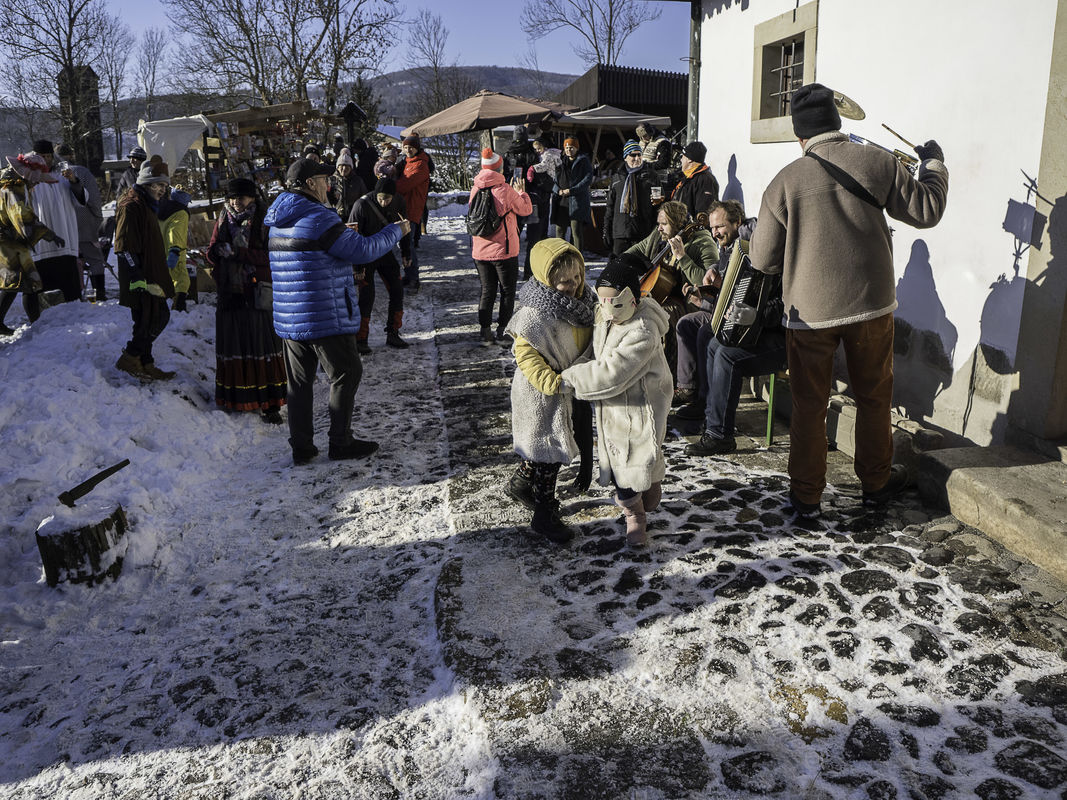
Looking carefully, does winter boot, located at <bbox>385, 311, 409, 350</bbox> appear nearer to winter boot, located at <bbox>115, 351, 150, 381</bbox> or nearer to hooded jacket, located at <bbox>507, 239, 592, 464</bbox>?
winter boot, located at <bbox>115, 351, 150, 381</bbox>

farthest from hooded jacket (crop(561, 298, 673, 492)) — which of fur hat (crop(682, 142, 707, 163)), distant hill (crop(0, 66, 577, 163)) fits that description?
distant hill (crop(0, 66, 577, 163))

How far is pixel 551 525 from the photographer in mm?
3893

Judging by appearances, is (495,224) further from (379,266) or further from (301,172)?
(301,172)

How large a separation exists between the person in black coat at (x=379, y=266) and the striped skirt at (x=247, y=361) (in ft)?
2.38

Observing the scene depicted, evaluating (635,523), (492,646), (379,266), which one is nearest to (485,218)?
(379,266)

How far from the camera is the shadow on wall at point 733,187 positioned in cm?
691

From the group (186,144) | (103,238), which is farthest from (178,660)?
(186,144)

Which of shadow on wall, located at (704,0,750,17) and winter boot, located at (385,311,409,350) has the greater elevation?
shadow on wall, located at (704,0,750,17)

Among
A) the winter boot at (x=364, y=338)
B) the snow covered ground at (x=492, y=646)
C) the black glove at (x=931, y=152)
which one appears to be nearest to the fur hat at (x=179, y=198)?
the winter boot at (x=364, y=338)

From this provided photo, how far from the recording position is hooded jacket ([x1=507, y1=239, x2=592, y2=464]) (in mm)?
3518

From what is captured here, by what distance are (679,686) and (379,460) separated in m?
2.97

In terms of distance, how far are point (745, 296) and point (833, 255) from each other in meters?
0.97

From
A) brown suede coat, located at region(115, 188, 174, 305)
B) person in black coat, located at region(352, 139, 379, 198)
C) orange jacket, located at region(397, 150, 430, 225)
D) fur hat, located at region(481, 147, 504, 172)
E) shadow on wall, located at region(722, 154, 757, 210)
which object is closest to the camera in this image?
brown suede coat, located at region(115, 188, 174, 305)

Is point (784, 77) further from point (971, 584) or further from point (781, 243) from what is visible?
point (971, 584)
